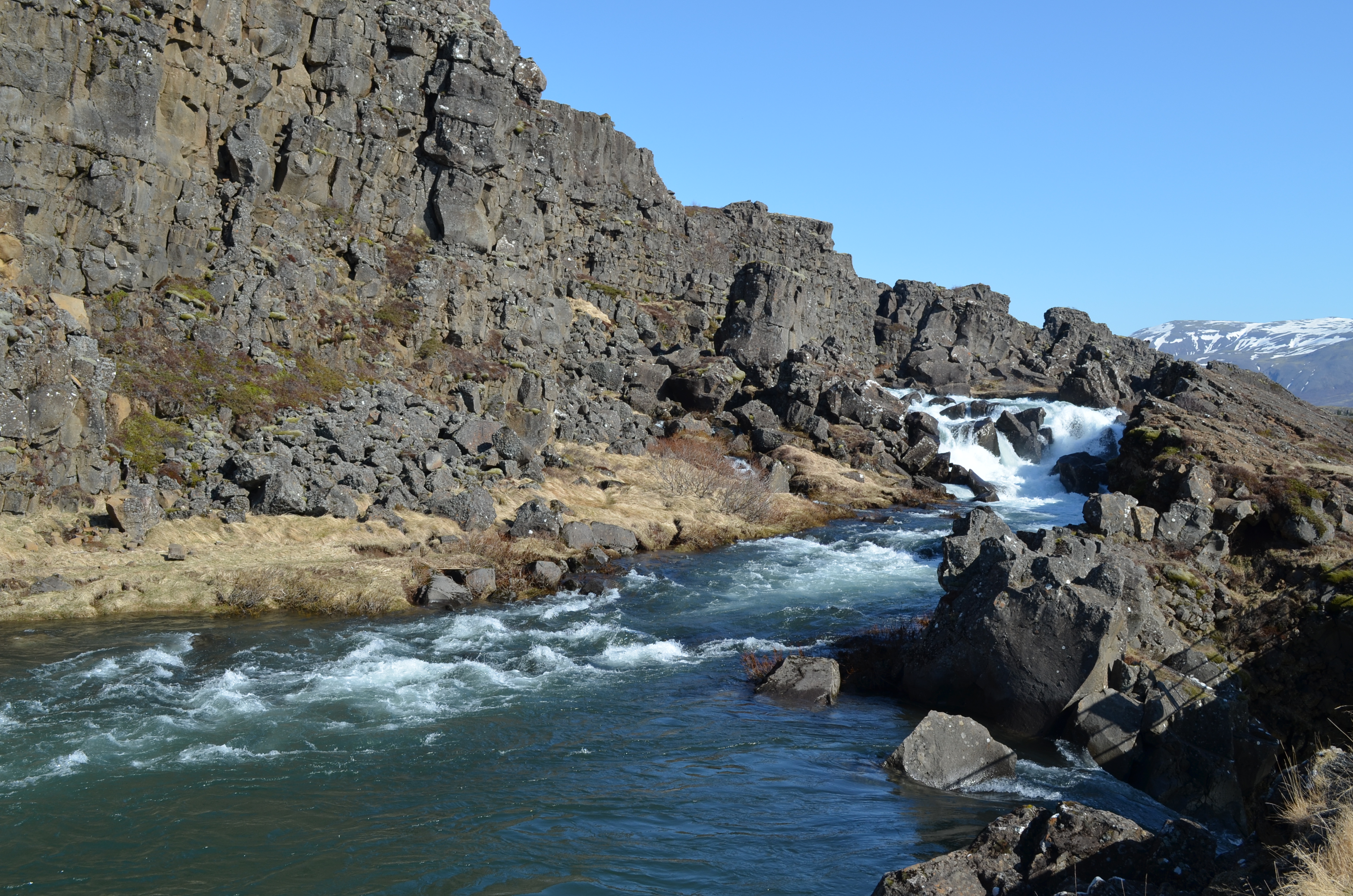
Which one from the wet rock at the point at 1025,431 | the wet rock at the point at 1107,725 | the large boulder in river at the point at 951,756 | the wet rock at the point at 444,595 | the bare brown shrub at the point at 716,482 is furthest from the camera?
the wet rock at the point at 1025,431

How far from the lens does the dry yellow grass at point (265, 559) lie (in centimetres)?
1942

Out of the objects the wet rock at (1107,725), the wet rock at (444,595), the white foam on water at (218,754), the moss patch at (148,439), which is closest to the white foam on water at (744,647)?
the wet rock at (1107,725)

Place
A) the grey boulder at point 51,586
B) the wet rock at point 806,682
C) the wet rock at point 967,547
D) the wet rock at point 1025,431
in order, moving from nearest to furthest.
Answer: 1. the wet rock at point 806,682
2. the wet rock at point 967,547
3. the grey boulder at point 51,586
4. the wet rock at point 1025,431

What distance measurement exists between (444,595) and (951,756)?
13.5 meters

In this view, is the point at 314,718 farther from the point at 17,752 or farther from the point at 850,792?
the point at 850,792

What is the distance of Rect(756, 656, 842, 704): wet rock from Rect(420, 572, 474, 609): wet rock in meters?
8.94

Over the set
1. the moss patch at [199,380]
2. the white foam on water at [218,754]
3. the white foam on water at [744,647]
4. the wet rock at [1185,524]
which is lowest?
the white foam on water at [218,754]

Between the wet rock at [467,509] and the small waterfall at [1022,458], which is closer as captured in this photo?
the wet rock at [467,509]

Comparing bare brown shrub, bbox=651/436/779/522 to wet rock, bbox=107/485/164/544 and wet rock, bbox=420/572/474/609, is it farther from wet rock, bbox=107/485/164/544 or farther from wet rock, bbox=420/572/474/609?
wet rock, bbox=107/485/164/544

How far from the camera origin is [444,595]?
70.7 feet

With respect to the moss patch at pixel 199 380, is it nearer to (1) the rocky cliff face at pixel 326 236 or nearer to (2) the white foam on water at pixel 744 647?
(1) the rocky cliff face at pixel 326 236

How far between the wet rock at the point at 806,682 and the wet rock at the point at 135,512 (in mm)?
16111

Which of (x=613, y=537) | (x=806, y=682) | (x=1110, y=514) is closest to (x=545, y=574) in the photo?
(x=613, y=537)

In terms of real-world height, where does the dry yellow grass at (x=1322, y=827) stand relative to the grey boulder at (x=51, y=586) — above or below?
above
